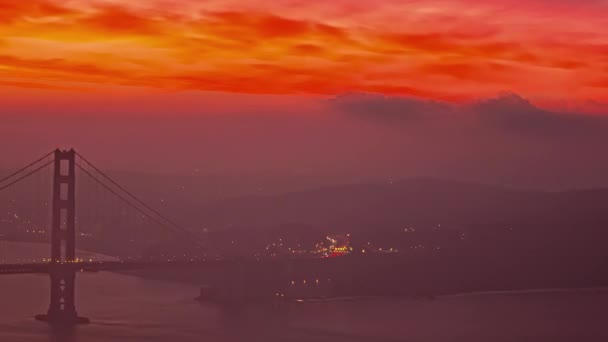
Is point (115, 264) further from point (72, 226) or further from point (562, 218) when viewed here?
point (562, 218)

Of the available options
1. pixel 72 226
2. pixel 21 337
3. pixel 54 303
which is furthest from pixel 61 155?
pixel 21 337

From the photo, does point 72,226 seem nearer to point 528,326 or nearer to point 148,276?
point 528,326

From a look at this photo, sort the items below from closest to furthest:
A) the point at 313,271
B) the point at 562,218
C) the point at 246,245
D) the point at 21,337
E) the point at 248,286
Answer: the point at 21,337 → the point at 248,286 → the point at 313,271 → the point at 246,245 → the point at 562,218

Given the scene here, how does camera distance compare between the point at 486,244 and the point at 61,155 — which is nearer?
the point at 61,155

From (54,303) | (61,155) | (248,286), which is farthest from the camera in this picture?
(248,286)

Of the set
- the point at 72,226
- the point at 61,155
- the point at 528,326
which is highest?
the point at 61,155

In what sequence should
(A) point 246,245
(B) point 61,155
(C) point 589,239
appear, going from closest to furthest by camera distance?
1. (B) point 61,155
2. (A) point 246,245
3. (C) point 589,239

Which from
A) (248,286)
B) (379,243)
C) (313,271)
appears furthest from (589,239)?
(248,286)

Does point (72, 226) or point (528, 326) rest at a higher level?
point (72, 226)

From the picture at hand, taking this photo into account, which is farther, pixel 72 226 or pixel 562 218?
pixel 562 218
